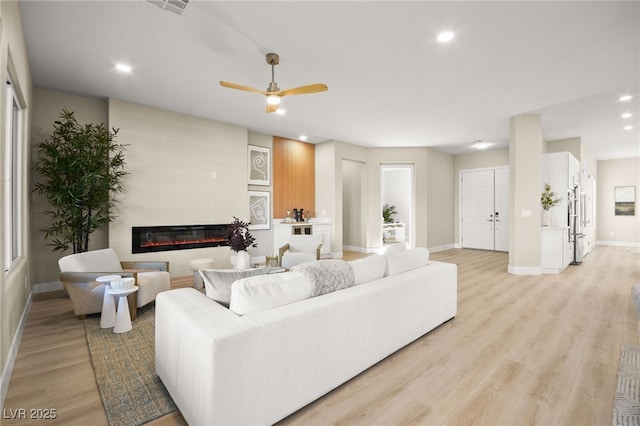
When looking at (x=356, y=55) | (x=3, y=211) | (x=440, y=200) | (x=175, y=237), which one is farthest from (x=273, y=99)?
(x=440, y=200)

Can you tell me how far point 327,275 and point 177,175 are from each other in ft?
14.0

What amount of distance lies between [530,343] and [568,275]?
3751 millimetres

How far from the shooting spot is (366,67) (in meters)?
3.67

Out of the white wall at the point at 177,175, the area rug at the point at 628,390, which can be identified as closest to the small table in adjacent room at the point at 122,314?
the white wall at the point at 177,175

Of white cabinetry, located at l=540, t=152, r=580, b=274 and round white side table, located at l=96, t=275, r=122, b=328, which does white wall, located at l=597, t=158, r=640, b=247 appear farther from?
round white side table, located at l=96, t=275, r=122, b=328

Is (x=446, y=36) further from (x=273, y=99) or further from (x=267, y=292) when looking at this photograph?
(x=267, y=292)

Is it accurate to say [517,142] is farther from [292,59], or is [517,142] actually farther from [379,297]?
[379,297]

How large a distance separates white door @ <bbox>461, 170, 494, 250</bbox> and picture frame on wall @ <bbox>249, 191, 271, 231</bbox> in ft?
20.1

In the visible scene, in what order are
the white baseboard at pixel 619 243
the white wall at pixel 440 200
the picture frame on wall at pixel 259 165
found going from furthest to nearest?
the white baseboard at pixel 619 243 → the white wall at pixel 440 200 → the picture frame on wall at pixel 259 165

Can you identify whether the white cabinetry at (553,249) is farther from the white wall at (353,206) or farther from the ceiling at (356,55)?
the white wall at (353,206)

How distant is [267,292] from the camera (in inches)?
73.4

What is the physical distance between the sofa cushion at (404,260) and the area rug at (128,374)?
1.92 meters

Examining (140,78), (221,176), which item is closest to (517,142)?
(221,176)

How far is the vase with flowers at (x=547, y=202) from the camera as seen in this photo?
5934 mm
